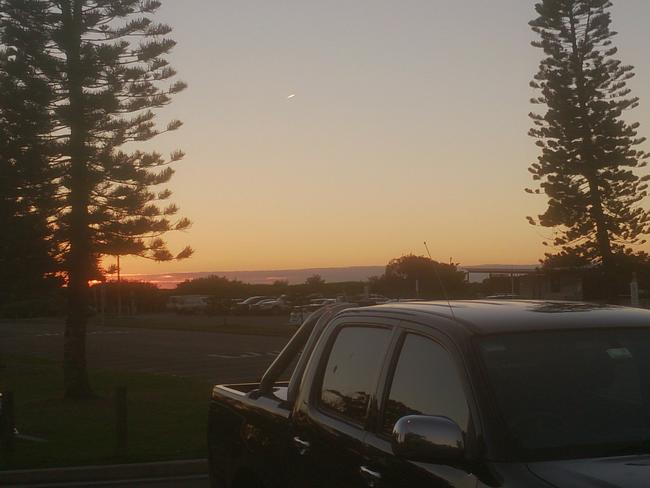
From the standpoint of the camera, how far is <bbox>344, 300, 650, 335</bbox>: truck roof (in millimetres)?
3994

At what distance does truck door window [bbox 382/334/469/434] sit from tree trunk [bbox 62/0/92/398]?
51.1ft

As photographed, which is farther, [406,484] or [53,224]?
[53,224]

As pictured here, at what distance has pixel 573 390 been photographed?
3.81m

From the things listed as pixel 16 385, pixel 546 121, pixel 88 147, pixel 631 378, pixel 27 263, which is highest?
pixel 546 121

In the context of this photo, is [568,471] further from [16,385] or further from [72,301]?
[16,385]

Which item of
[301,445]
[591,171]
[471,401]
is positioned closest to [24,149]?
[301,445]

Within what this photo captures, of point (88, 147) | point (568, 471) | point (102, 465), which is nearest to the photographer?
point (568, 471)

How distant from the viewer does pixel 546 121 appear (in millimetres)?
39906

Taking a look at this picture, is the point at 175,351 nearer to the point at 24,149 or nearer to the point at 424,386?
the point at 24,149

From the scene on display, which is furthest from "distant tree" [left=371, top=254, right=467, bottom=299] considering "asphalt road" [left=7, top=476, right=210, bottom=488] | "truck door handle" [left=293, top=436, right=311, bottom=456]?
"asphalt road" [left=7, top=476, right=210, bottom=488]

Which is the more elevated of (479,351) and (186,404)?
(479,351)

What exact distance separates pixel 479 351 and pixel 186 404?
13.5 m

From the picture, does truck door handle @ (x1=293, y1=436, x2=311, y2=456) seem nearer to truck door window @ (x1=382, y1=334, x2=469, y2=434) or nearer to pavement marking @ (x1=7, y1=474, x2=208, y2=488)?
truck door window @ (x1=382, y1=334, x2=469, y2=434)

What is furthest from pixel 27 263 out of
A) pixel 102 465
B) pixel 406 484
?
pixel 406 484
